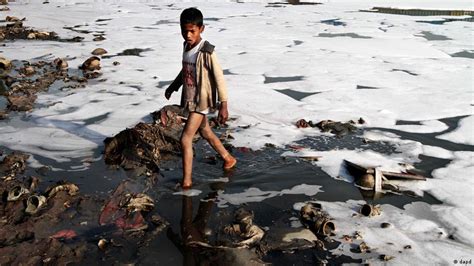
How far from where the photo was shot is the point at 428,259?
290 cm

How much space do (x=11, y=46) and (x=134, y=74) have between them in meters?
5.56

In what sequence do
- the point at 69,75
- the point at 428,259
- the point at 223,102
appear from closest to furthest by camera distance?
1. the point at 428,259
2. the point at 223,102
3. the point at 69,75

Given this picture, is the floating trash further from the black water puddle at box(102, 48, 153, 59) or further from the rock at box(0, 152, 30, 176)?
the black water puddle at box(102, 48, 153, 59)

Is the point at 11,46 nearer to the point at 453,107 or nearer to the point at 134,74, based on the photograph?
the point at 134,74

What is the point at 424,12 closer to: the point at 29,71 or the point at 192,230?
the point at 29,71

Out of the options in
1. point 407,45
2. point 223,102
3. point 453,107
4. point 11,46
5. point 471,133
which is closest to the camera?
point 223,102

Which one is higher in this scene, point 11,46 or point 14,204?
point 11,46

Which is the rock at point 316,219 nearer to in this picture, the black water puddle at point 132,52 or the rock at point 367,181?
the rock at point 367,181

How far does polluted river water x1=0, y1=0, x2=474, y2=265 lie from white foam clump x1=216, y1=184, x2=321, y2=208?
0.8 inches

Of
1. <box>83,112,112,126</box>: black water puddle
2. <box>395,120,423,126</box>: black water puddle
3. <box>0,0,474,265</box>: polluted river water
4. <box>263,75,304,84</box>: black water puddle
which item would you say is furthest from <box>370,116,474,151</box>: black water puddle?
<box>83,112,112,126</box>: black water puddle

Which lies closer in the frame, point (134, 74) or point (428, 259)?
point (428, 259)

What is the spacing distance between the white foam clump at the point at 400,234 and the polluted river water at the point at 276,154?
1 centimetres

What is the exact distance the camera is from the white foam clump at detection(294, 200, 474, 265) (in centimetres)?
295

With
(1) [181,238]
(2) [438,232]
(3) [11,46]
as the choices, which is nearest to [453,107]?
(2) [438,232]
